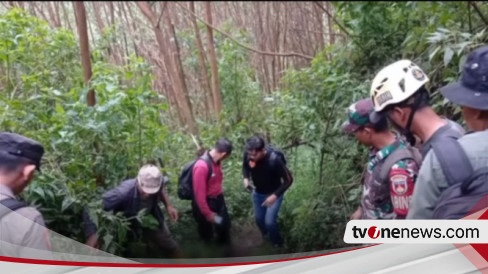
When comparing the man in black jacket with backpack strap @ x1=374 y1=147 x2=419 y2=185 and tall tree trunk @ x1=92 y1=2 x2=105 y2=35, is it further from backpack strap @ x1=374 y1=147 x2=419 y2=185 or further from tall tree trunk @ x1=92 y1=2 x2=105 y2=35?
tall tree trunk @ x1=92 y1=2 x2=105 y2=35

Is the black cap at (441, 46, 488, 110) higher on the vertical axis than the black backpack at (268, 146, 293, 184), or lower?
higher

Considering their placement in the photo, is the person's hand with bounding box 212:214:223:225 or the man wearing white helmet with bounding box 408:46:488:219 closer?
the man wearing white helmet with bounding box 408:46:488:219

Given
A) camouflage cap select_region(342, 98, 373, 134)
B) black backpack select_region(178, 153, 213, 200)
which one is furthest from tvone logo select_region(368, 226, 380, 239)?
black backpack select_region(178, 153, 213, 200)

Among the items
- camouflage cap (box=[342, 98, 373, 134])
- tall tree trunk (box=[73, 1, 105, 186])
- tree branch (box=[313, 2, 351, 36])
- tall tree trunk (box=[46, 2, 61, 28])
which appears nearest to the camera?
camouflage cap (box=[342, 98, 373, 134])

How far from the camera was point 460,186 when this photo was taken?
1.07 metres

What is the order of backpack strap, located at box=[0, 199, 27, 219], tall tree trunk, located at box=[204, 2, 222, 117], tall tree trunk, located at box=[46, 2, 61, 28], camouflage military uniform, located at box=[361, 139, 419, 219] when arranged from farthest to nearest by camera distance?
tall tree trunk, located at box=[204, 2, 222, 117] → tall tree trunk, located at box=[46, 2, 61, 28] → camouflage military uniform, located at box=[361, 139, 419, 219] → backpack strap, located at box=[0, 199, 27, 219]

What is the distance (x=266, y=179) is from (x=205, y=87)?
4.77 feet

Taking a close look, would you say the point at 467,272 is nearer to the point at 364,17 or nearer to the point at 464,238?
the point at 464,238

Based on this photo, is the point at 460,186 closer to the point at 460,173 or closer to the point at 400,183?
the point at 460,173

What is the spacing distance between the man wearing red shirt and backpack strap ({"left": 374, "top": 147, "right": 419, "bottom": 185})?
1.95ft

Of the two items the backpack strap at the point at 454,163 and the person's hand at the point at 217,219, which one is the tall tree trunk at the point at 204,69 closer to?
the person's hand at the point at 217,219

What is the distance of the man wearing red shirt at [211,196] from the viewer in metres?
1.94

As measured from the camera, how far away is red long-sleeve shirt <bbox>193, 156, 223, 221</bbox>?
89.7 inches

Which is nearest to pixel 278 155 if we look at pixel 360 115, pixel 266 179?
pixel 266 179
